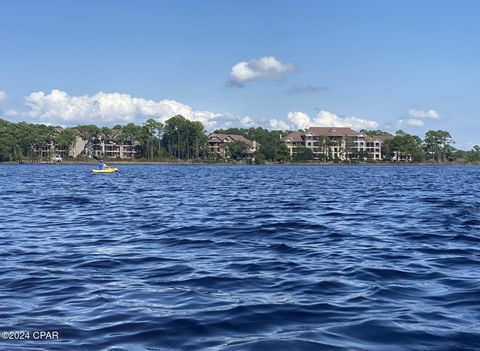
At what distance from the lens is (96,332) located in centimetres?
765

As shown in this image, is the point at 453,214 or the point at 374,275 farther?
the point at 453,214

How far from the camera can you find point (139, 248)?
A: 15000 mm

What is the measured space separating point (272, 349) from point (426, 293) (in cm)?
419

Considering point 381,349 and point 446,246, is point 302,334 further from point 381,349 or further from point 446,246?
point 446,246

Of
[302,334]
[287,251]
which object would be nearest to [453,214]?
[287,251]

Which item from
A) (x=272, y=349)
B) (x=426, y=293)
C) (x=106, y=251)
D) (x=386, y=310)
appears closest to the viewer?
(x=272, y=349)

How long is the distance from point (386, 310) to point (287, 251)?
587 cm

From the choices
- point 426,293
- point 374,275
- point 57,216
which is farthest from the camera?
point 57,216

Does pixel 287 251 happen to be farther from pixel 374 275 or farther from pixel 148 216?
pixel 148 216

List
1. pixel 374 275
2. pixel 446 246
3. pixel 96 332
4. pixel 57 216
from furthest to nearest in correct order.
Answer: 1. pixel 57 216
2. pixel 446 246
3. pixel 374 275
4. pixel 96 332

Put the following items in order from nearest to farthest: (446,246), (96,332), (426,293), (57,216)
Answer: (96,332)
(426,293)
(446,246)
(57,216)

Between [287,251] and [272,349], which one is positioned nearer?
[272,349]

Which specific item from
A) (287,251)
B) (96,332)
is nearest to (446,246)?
(287,251)

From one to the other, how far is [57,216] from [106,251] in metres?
9.83
